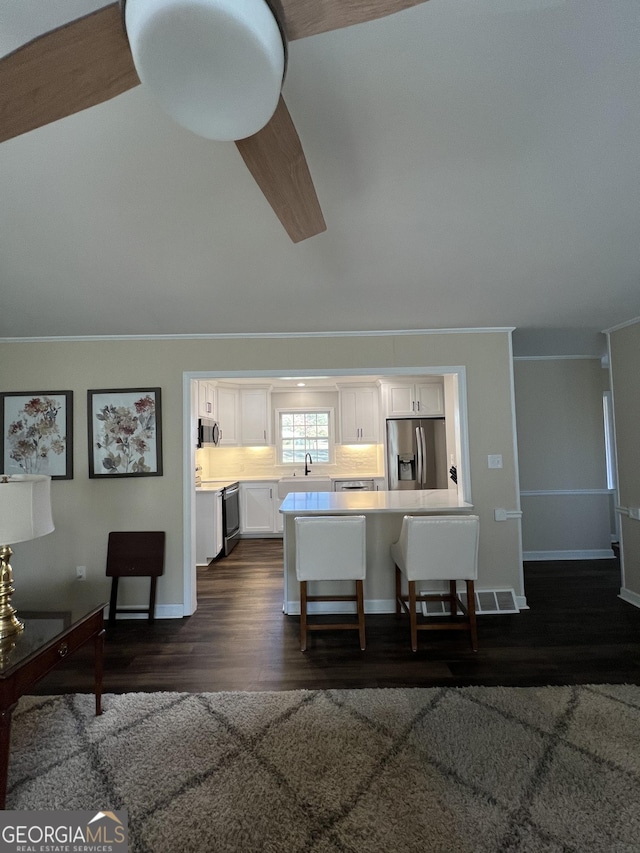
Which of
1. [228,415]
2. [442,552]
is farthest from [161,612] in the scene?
[228,415]

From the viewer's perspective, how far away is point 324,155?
1.49 m

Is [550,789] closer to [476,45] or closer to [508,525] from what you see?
→ [508,525]

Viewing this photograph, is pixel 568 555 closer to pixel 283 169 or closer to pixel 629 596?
pixel 629 596

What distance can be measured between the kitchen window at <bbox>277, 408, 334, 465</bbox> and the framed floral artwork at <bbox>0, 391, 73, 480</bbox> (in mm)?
3449

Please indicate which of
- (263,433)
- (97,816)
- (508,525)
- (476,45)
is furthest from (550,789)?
(263,433)

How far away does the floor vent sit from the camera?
10.7 feet

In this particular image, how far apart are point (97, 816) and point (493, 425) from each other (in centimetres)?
Answer: 344

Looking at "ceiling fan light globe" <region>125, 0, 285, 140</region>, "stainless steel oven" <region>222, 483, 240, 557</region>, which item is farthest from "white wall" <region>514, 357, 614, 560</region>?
"ceiling fan light globe" <region>125, 0, 285, 140</region>

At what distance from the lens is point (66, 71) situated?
0.80 meters

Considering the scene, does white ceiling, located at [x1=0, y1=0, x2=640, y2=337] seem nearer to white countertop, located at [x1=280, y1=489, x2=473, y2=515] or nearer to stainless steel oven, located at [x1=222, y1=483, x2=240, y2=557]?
white countertop, located at [x1=280, y1=489, x2=473, y2=515]

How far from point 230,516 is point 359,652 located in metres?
3.08

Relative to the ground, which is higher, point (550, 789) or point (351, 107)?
point (351, 107)

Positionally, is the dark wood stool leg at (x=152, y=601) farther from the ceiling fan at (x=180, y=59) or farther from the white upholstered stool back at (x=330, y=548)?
the ceiling fan at (x=180, y=59)

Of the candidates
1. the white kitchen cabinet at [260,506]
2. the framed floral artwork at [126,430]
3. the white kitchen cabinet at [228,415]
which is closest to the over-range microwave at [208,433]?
the white kitchen cabinet at [228,415]
